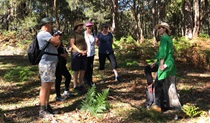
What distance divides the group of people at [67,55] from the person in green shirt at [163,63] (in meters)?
2.15

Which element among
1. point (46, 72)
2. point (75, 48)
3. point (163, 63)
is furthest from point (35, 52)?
point (163, 63)

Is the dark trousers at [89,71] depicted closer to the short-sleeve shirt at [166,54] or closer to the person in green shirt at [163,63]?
the person in green shirt at [163,63]

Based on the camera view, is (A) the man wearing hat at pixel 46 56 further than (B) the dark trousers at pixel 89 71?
No

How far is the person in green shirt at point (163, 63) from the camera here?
562cm

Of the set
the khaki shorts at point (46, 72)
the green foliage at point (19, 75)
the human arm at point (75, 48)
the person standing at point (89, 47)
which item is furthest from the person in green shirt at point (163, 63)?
the green foliage at point (19, 75)

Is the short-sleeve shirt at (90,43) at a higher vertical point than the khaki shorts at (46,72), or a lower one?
higher

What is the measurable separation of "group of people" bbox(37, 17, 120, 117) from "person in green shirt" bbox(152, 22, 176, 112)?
7.06 ft

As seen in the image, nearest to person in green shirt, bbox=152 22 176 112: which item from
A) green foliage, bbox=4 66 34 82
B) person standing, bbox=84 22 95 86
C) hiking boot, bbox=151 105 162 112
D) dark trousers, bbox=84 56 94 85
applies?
hiking boot, bbox=151 105 162 112

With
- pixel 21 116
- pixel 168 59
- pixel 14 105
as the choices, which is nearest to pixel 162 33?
pixel 168 59

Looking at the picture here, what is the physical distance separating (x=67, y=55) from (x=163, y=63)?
2.46 meters

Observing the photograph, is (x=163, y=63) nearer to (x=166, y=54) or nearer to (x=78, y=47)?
(x=166, y=54)

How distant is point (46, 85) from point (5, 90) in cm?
390

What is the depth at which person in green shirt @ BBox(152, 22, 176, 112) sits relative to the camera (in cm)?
562

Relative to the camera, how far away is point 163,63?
5652mm
